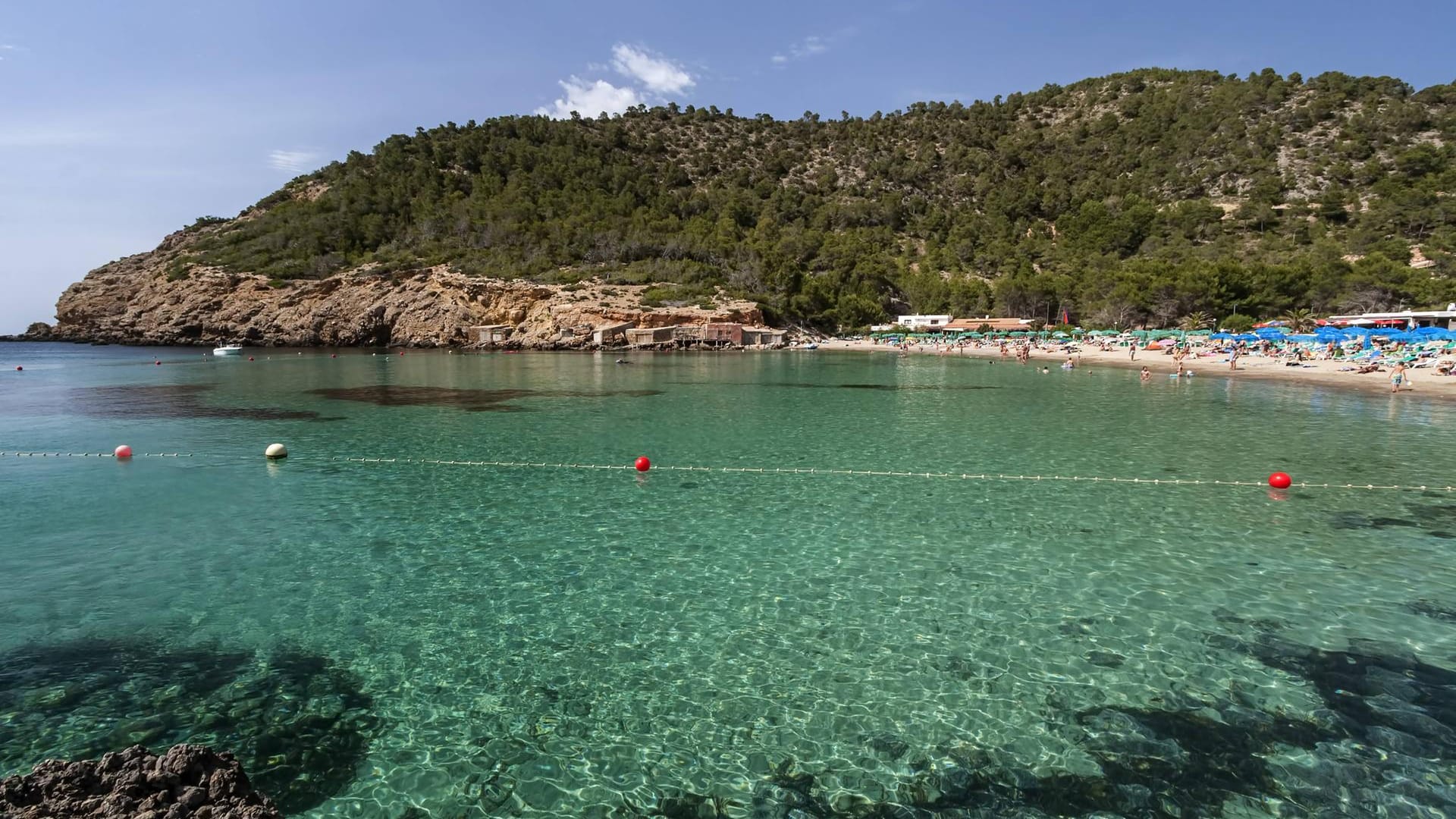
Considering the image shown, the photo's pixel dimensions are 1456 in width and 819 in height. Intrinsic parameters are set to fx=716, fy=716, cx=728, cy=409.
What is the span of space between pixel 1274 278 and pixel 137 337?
417 feet

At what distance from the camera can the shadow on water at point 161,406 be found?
79.8 feet

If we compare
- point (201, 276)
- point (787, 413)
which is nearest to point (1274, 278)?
point (787, 413)

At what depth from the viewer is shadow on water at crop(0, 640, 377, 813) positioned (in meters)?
5.04

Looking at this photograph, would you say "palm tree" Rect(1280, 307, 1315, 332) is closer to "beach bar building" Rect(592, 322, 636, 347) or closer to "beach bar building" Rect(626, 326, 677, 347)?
"beach bar building" Rect(626, 326, 677, 347)

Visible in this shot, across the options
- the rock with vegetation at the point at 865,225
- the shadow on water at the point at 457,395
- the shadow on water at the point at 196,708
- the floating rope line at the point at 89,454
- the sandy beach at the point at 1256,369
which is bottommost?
the shadow on water at the point at 196,708

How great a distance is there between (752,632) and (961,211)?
390 feet

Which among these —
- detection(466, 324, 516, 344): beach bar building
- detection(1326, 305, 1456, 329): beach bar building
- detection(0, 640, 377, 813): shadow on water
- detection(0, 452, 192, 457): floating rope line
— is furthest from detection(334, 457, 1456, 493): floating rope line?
detection(466, 324, 516, 344): beach bar building

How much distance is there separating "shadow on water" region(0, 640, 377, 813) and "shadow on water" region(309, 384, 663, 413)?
1908 cm

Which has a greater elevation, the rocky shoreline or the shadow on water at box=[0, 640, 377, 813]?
the rocky shoreline

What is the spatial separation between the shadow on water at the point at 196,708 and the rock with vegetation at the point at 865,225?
72.1 meters

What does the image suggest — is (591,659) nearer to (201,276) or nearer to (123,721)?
(123,721)

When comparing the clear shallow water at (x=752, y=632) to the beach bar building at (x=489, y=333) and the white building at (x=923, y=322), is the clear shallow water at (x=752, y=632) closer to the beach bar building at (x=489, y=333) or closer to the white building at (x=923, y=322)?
the beach bar building at (x=489, y=333)

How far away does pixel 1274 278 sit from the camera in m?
65.8

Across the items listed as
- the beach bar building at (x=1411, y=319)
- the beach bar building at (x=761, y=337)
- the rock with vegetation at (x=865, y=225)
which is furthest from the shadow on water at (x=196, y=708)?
the rock with vegetation at (x=865, y=225)
